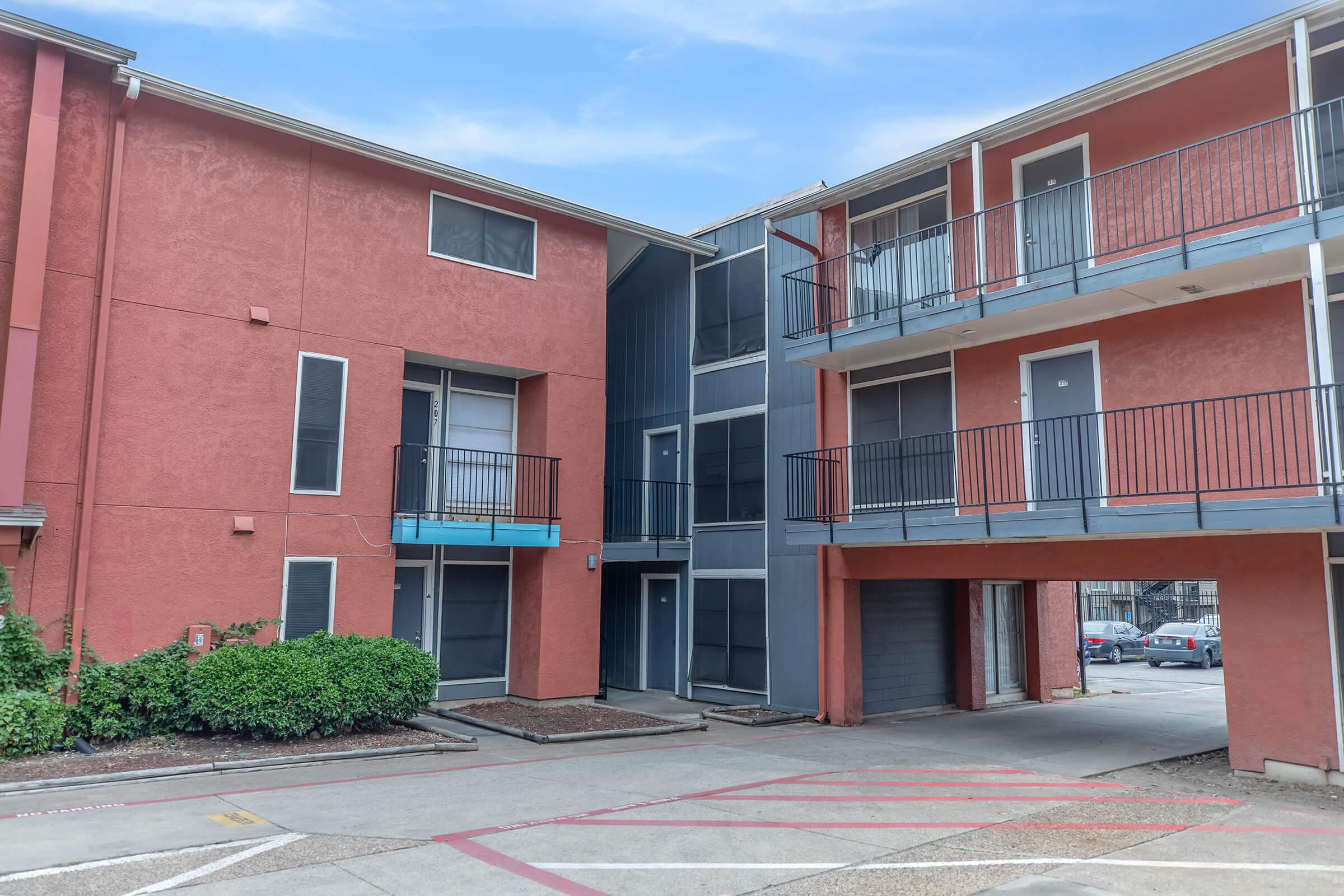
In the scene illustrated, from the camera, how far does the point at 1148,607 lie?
36281 millimetres

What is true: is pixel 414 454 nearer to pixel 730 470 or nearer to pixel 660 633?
pixel 730 470

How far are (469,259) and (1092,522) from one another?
1008cm

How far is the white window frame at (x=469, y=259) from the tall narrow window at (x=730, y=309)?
3.52m

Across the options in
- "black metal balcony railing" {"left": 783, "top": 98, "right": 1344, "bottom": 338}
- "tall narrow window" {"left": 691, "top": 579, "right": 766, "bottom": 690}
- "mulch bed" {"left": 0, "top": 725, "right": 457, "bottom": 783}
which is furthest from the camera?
"tall narrow window" {"left": 691, "top": 579, "right": 766, "bottom": 690}

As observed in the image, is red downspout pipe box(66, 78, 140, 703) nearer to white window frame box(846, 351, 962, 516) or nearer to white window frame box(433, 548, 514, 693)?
white window frame box(433, 548, 514, 693)

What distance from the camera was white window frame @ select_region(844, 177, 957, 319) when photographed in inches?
528

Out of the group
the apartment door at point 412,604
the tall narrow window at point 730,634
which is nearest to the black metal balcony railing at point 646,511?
the tall narrow window at point 730,634

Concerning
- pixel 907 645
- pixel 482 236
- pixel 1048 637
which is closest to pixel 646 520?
pixel 907 645

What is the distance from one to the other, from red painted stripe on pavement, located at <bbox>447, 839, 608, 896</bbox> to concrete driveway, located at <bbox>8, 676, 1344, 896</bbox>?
0.7 inches

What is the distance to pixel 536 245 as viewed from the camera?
15.9 metres

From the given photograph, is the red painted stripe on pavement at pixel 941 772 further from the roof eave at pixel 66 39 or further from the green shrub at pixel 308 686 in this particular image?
the roof eave at pixel 66 39

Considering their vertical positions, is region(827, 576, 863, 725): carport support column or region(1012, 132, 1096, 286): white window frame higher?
region(1012, 132, 1096, 286): white window frame

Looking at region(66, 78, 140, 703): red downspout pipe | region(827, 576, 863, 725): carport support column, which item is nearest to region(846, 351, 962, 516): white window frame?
region(827, 576, 863, 725): carport support column

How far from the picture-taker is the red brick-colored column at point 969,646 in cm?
1698
